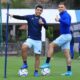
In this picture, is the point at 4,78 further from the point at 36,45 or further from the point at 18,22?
the point at 18,22

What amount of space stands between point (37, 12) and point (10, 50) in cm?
1750

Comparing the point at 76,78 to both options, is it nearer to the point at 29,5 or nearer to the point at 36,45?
the point at 36,45

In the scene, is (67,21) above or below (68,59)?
above

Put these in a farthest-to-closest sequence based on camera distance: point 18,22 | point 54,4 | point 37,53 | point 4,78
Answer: point 54,4 < point 18,22 < point 37,53 < point 4,78

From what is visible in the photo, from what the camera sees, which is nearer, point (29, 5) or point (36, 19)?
point (36, 19)

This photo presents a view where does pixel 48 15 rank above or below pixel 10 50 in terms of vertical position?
above

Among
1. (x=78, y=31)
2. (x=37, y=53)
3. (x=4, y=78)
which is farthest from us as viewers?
(x=78, y=31)

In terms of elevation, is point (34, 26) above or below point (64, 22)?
below

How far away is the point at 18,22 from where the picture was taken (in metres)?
34.6

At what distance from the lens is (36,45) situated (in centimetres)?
1388

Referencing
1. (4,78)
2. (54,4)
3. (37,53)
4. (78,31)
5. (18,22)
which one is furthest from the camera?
(54,4)

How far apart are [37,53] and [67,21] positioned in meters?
1.18

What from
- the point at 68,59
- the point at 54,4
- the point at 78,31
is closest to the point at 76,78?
the point at 68,59

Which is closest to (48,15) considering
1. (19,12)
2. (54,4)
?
(19,12)
